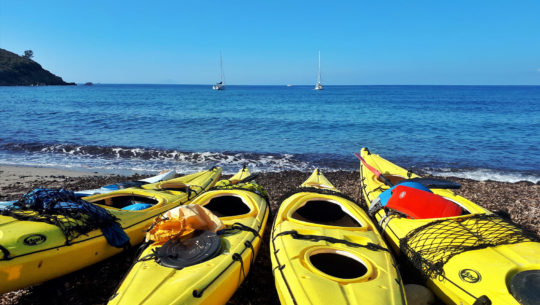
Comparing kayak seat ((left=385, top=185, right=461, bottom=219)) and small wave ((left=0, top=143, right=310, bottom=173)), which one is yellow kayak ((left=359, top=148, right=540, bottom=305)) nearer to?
kayak seat ((left=385, top=185, right=461, bottom=219))

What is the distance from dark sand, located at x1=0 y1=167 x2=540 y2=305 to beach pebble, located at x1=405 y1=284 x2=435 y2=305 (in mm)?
745

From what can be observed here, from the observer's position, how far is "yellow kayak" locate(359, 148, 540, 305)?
115 inches

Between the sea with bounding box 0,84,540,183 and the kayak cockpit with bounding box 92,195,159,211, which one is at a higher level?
the kayak cockpit with bounding box 92,195,159,211

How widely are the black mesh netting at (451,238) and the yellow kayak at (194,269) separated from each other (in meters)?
2.13

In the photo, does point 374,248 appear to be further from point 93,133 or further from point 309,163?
point 93,133

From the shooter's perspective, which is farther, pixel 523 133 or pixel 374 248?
pixel 523 133

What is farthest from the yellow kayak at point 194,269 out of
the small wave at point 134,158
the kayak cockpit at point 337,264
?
the small wave at point 134,158

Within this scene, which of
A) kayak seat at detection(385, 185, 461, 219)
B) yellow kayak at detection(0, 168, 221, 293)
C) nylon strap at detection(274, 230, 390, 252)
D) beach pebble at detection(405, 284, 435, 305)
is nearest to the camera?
yellow kayak at detection(0, 168, 221, 293)

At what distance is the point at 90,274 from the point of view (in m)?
4.07

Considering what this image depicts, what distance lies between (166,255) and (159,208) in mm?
2043

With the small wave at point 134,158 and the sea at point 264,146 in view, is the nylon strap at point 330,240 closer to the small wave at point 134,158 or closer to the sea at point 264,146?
the small wave at point 134,158

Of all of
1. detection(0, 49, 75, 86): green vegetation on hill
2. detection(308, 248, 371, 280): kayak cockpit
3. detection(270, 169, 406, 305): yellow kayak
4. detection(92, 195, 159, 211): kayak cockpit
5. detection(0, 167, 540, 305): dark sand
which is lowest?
detection(0, 167, 540, 305): dark sand

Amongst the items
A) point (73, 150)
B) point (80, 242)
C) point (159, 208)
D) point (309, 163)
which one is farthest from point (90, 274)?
point (73, 150)

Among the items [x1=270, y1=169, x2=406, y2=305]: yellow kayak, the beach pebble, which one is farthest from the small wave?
the beach pebble
